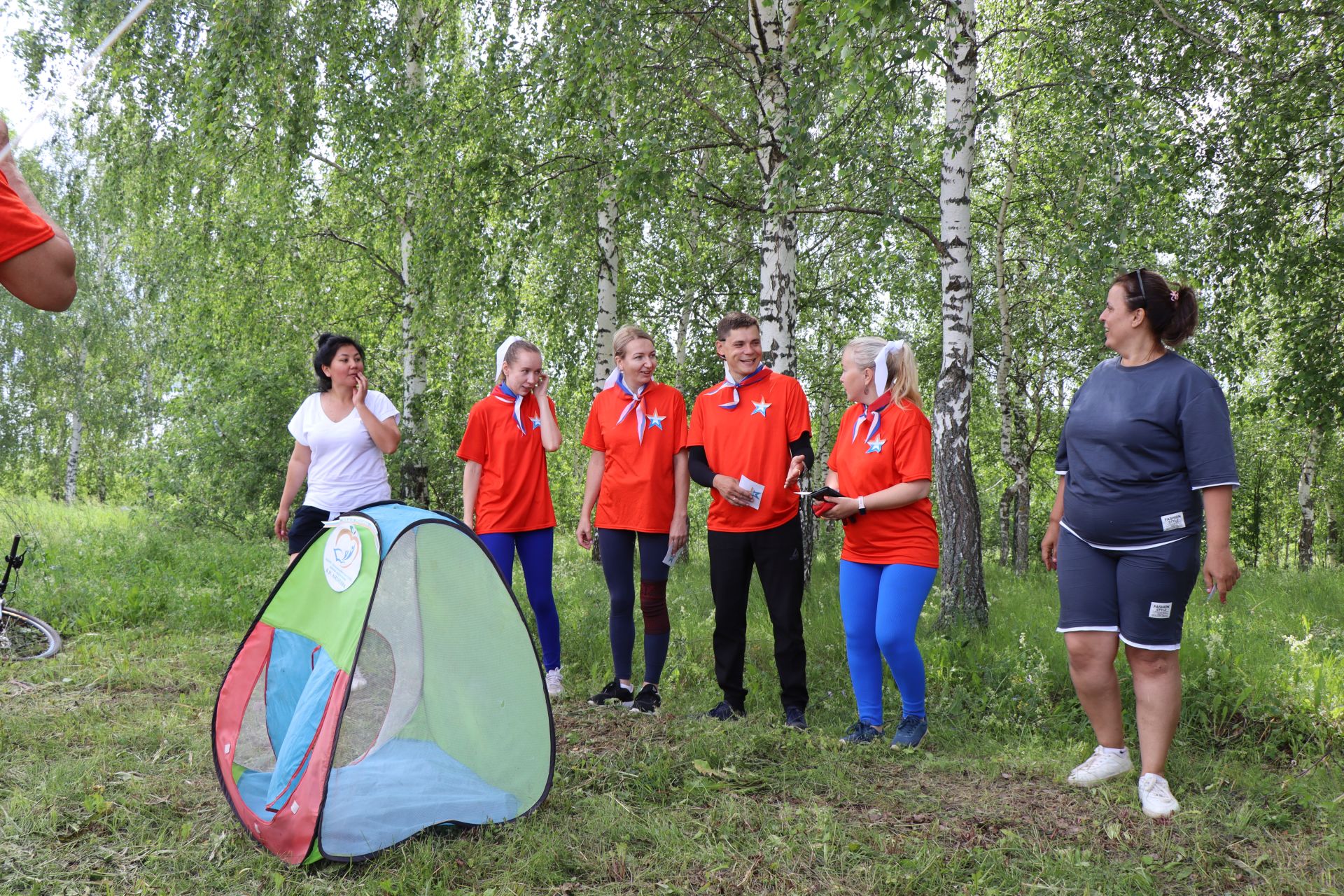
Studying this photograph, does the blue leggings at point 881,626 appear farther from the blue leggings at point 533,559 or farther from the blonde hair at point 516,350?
the blonde hair at point 516,350

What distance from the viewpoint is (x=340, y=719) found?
2939 mm

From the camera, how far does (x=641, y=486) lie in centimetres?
449

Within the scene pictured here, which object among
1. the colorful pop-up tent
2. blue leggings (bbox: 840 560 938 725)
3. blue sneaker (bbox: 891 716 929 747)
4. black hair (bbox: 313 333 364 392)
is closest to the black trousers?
blue leggings (bbox: 840 560 938 725)

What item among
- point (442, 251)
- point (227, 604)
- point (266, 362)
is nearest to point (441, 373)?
point (266, 362)

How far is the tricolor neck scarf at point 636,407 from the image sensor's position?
4539 millimetres

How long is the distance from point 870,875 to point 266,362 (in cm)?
1005

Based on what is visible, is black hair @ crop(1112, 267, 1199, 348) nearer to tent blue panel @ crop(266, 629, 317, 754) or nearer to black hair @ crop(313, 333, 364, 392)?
tent blue panel @ crop(266, 629, 317, 754)

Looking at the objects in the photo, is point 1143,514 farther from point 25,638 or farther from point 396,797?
point 25,638

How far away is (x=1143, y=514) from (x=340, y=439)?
12.7 ft

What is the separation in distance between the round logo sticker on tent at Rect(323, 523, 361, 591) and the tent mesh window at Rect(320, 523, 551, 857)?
0.14 meters

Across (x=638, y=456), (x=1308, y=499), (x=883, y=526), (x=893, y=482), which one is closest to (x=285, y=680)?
(x=638, y=456)

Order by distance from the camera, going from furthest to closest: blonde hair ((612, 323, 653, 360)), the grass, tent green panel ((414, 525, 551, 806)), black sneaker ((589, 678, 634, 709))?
black sneaker ((589, 678, 634, 709)) < blonde hair ((612, 323, 653, 360)) < tent green panel ((414, 525, 551, 806)) < the grass

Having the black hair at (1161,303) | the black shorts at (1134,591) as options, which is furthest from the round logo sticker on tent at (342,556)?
the black hair at (1161,303)

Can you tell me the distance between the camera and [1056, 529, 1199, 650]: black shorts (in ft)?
10.4
